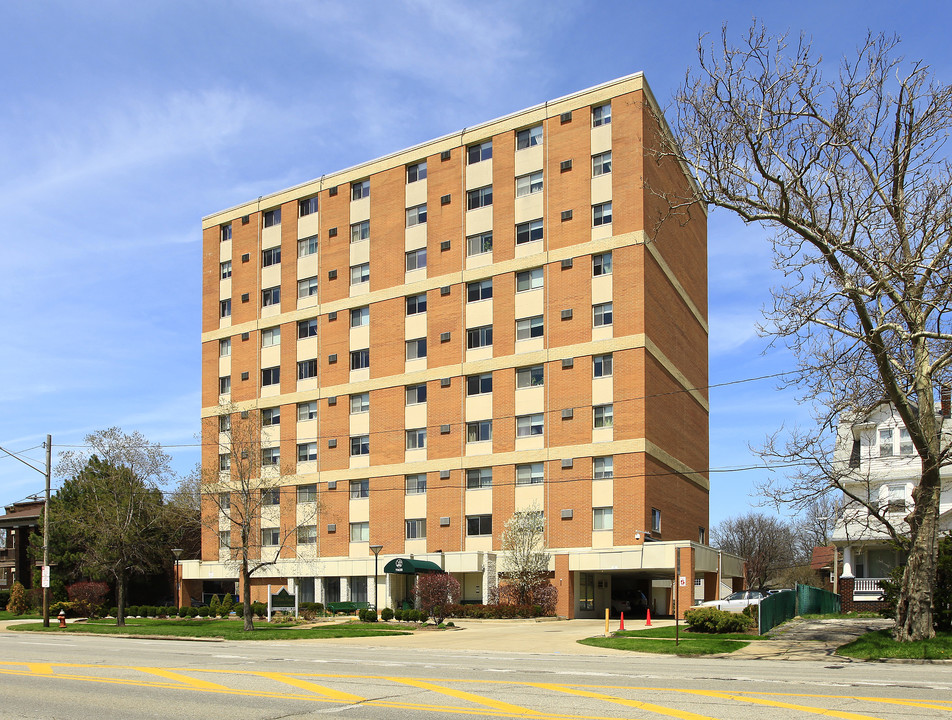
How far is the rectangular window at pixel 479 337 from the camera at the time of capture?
5594 cm

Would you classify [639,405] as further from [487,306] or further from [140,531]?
[140,531]

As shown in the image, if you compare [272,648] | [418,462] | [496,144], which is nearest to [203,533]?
[418,462]

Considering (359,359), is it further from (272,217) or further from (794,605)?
(794,605)

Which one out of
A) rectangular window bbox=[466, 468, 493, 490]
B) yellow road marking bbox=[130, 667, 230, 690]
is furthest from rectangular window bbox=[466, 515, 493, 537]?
yellow road marking bbox=[130, 667, 230, 690]

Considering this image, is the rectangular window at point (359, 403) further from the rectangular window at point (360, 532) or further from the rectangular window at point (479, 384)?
the rectangular window at point (479, 384)

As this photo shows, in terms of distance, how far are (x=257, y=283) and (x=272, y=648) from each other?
139 feet

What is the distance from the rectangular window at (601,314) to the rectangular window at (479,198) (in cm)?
1014

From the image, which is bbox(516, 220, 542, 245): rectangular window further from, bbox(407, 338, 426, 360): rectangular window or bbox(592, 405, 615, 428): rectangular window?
bbox(592, 405, 615, 428): rectangular window

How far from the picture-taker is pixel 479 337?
56.3m

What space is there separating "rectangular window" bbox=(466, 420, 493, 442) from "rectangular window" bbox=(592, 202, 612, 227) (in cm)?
1315

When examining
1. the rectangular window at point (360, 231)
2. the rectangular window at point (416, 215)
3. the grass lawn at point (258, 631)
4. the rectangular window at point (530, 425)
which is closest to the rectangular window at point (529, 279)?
the rectangular window at point (530, 425)

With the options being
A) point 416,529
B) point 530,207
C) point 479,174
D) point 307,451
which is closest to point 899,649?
point 530,207

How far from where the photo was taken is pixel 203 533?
69.8 meters

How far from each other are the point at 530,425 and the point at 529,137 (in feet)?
56.7
